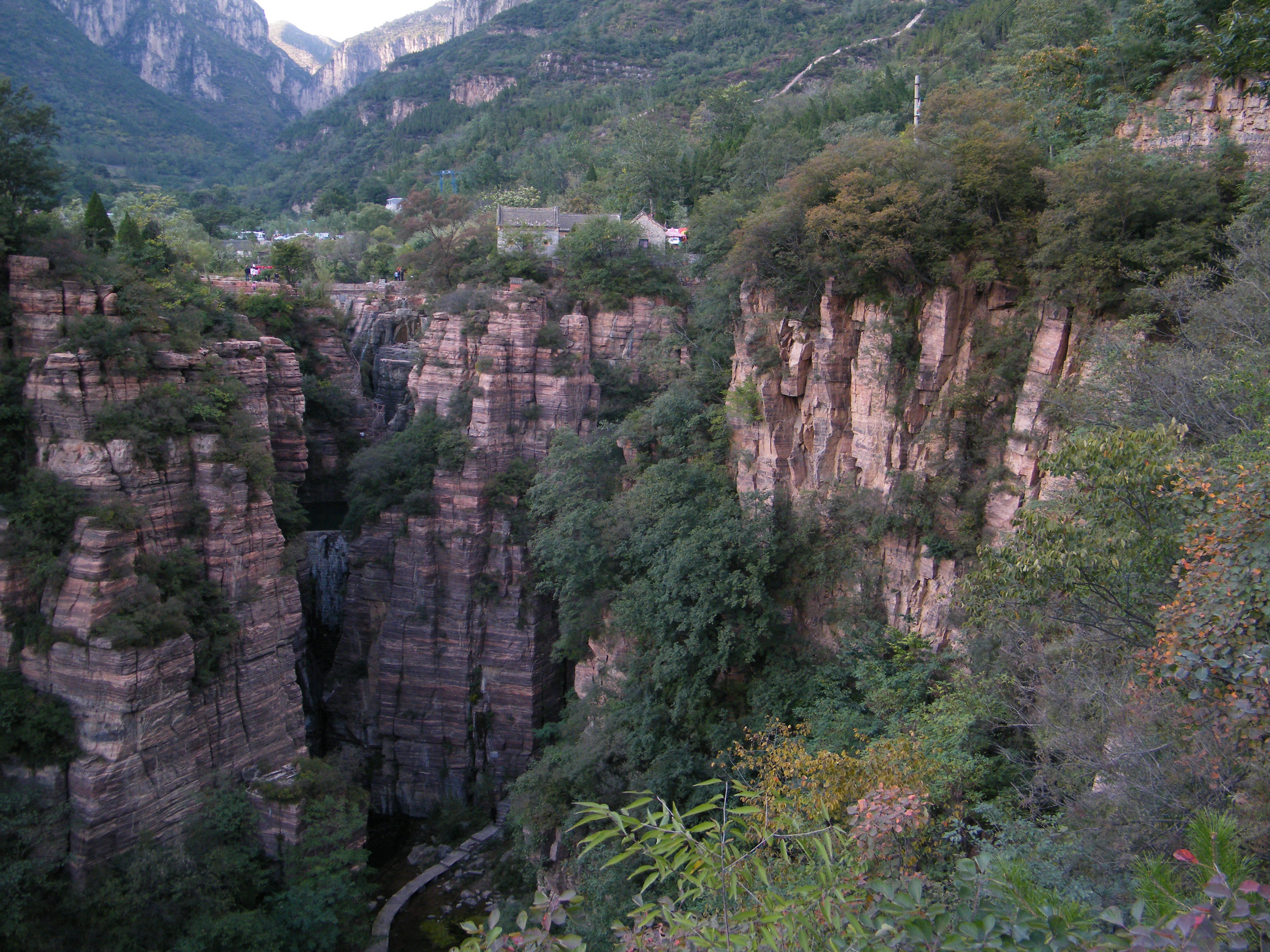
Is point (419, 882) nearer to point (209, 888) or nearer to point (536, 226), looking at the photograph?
point (209, 888)

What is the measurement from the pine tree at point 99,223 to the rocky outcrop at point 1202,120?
86.4 ft

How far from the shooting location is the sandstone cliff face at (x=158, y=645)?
15.2m

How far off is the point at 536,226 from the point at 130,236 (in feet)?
48.8

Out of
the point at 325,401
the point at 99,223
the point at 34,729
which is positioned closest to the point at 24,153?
the point at 99,223

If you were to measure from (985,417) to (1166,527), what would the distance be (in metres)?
7.25

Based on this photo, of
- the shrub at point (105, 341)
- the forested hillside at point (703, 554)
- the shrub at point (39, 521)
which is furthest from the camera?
the shrub at point (105, 341)

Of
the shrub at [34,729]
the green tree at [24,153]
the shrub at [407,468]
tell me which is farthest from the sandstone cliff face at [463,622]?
the green tree at [24,153]

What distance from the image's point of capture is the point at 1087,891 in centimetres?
655

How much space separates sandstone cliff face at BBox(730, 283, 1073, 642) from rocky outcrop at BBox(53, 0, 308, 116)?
99.3m

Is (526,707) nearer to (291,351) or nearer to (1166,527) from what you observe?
(291,351)

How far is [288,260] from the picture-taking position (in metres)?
30.7

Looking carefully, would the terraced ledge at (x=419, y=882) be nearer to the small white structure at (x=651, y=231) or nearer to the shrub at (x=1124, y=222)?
the shrub at (x=1124, y=222)

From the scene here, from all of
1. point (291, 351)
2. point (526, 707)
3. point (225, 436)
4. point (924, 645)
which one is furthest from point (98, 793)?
point (924, 645)

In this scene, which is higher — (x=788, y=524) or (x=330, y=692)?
(x=788, y=524)
